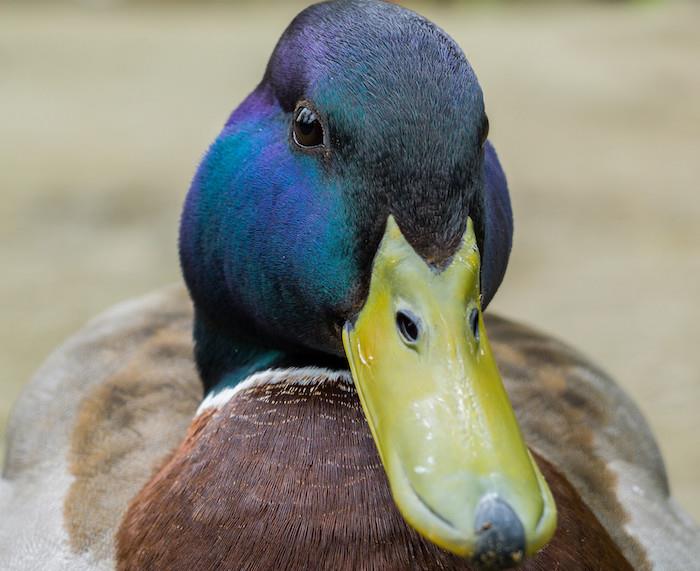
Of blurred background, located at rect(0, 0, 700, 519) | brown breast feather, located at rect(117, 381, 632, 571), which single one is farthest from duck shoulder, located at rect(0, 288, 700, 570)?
blurred background, located at rect(0, 0, 700, 519)

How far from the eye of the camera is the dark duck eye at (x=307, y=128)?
1855 mm

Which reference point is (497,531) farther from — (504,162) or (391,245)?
(504,162)

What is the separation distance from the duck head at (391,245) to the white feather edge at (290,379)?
0.03m

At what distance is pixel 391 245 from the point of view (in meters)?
1.72

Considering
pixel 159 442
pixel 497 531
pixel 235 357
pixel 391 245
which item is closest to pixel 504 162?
pixel 159 442

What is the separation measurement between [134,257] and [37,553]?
329cm

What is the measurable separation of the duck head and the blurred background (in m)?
2.27

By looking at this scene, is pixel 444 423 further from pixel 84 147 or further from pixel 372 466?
pixel 84 147

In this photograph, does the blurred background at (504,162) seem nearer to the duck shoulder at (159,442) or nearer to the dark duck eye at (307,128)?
the duck shoulder at (159,442)

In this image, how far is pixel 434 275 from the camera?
1.69m

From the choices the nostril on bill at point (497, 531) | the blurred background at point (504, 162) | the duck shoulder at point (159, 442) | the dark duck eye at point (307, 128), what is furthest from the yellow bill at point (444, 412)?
the blurred background at point (504, 162)

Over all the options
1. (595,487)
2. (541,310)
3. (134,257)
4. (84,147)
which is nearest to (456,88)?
(595,487)

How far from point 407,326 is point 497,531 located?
326 mm

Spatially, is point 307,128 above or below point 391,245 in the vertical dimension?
above
